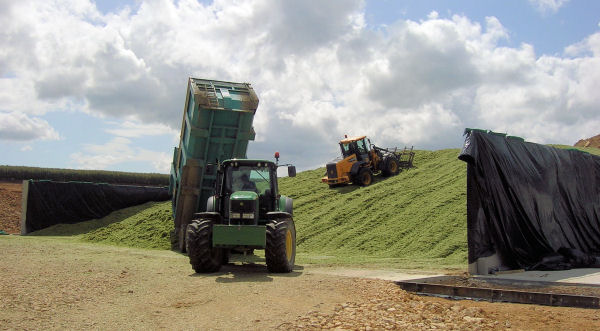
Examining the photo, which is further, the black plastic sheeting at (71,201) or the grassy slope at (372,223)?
the black plastic sheeting at (71,201)

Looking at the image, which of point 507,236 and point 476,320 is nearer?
point 476,320

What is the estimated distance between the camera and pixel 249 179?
9.91 meters

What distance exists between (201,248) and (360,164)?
530 inches

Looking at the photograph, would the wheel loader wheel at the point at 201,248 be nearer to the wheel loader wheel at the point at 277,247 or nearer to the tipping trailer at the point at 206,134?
the wheel loader wheel at the point at 277,247

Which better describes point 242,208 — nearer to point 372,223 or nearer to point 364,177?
point 372,223

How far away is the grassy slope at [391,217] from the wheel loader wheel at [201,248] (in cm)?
388

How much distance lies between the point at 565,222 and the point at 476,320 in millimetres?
6919

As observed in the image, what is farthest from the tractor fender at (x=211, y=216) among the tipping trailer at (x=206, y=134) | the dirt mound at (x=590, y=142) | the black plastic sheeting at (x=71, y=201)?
the dirt mound at (x=590, y=142)

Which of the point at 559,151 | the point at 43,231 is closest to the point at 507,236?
the point at 559,151

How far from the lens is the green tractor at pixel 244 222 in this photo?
27.8 feet

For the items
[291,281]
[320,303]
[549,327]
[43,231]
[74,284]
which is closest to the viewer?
Answer: [549,327]

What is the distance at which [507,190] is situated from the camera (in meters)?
9.57

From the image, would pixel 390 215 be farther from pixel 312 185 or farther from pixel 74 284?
pixel 74 284

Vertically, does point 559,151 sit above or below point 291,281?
above
